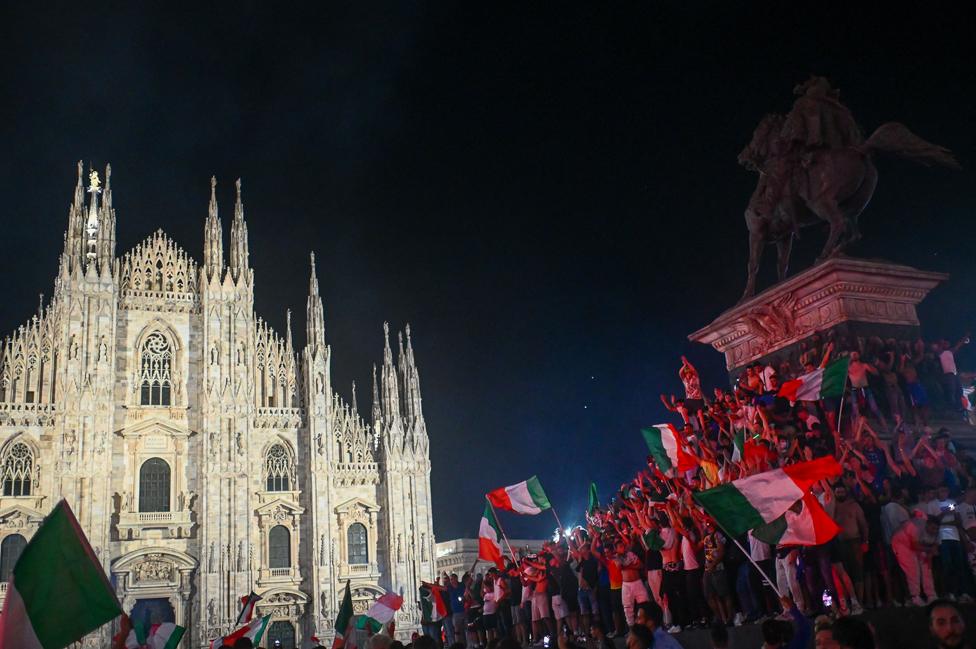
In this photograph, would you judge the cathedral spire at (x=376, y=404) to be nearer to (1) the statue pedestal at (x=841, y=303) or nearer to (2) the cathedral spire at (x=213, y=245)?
(2) the cathedral spire at (x=213, y=245)

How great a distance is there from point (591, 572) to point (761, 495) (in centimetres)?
525

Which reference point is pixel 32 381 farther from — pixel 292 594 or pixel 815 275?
pixel 815 275

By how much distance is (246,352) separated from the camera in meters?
39.3

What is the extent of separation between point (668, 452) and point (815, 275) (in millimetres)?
3599

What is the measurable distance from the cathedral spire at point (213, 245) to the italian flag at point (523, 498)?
2447 cm

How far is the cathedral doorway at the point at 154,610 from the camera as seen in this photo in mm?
34938

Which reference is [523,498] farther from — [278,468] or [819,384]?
[278,468]

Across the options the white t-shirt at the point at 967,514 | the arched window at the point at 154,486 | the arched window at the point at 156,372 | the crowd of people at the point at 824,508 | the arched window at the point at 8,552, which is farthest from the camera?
the arched window at the point at 156,372

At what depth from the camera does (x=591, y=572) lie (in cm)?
1351

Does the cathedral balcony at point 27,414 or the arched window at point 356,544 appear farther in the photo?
the arched window at point 356,544

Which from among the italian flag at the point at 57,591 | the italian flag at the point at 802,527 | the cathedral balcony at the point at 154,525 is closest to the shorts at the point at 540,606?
the italian flag at the point at 802,527

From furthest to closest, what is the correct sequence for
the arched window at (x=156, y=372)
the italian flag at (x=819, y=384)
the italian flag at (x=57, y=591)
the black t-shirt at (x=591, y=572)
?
the arched window at (x=156, y=372)
the black t-shirt at (x=591, y=572)
the italian flag at (x=819, y=384)
the italian flag at (x=57, y=591)

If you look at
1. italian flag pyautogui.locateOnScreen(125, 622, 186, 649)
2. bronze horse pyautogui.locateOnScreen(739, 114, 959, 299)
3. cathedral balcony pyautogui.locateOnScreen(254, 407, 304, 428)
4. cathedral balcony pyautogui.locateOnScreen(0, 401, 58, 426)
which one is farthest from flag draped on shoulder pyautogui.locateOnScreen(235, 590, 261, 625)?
cathedral balcony pyautogui.locateOnScreen(0, 401, 58, 426)

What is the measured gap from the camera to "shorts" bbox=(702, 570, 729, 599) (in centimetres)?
1058
